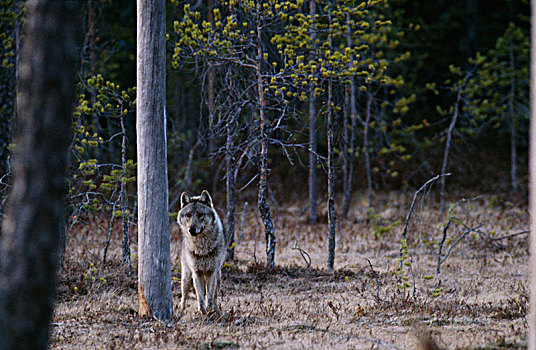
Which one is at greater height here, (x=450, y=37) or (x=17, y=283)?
(x=450, y=37)

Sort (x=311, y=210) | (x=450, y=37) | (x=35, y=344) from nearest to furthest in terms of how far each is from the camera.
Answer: (x=35, y=344) < (x=311, y=210) < (x=450, y=37)

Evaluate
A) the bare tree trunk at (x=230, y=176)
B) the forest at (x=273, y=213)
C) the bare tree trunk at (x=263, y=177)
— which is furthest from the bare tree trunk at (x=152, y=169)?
the bare tree trunk at (x=230, y=176)

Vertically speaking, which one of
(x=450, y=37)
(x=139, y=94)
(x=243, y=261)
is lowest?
(x=243, y=261)

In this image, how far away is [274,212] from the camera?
21812 mm

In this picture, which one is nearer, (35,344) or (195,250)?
(35,344)

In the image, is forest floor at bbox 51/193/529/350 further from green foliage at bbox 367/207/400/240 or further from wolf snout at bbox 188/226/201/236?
wolf snout at bbox 188/226/201/236

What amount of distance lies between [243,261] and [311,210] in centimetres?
664

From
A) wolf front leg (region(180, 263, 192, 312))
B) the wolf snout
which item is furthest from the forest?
the wolf snout

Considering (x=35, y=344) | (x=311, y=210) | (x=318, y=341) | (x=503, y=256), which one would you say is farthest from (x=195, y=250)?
(x=311, y=210)

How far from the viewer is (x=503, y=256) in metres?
13.3

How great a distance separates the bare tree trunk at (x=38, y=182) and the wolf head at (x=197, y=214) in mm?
4841

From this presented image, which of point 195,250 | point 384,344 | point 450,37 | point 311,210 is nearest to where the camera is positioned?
point 384,344

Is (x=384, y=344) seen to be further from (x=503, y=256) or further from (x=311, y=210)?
(x=311, y=210)

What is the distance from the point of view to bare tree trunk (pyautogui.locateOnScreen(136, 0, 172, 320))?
7391 mm
